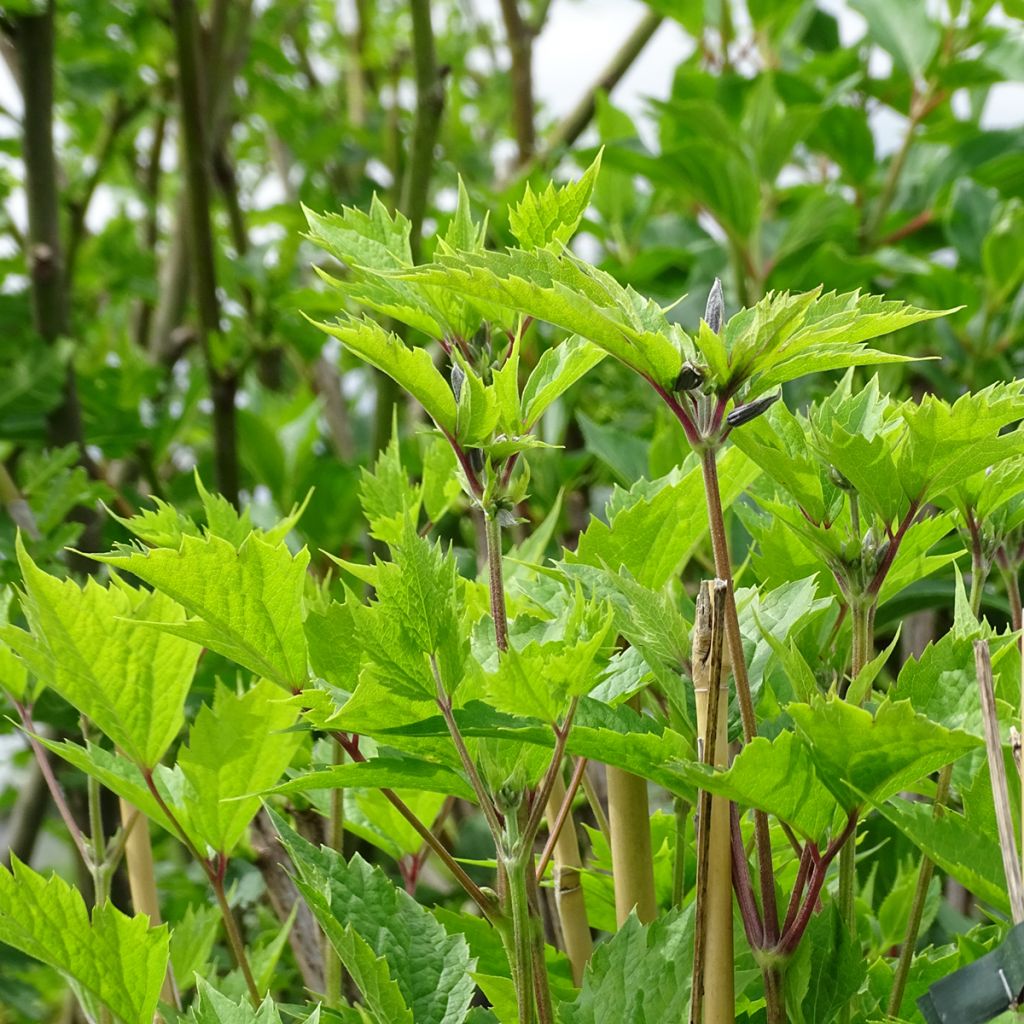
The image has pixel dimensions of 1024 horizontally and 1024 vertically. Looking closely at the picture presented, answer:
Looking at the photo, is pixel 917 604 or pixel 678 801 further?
pixel 917 604

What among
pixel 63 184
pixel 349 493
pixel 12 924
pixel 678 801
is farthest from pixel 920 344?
pixel 63 184

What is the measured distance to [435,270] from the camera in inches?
11.3

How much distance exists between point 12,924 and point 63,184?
1.54 metres

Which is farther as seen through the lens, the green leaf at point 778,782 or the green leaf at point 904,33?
the green leaf at point 904,33

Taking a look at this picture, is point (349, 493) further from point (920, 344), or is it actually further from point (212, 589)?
point (212, 589)

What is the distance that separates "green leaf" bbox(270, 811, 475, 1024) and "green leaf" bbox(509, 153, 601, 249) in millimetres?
182

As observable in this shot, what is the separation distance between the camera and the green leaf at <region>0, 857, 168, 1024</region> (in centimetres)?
36

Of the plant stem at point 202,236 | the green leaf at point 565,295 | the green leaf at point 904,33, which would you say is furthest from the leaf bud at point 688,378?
the green leaf at point 904,33

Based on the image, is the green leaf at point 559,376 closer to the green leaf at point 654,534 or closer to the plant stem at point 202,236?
the green leaf at point 654,534

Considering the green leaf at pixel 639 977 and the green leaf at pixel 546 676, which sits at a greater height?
the green leaf at pixel 546 676

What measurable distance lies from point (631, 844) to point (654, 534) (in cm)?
10

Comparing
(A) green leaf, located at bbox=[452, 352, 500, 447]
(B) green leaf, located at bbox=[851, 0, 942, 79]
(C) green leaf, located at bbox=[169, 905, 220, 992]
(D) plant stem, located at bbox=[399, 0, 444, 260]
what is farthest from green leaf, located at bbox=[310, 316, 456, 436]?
(B) green leaf, located at bbox=[851, 0, 942, 79]

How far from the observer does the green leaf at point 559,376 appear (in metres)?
0.34

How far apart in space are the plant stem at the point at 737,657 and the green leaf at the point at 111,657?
0.59 ft
